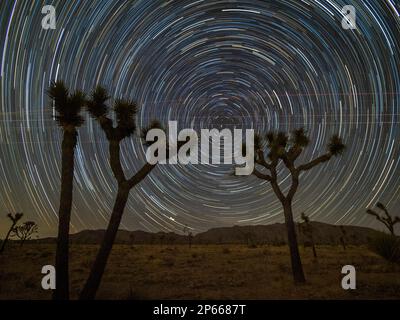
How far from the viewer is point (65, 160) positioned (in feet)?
41.1

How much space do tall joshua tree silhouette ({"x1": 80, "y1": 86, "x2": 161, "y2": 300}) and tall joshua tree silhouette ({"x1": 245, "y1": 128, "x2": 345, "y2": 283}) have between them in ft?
18.0

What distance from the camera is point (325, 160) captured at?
702 inches

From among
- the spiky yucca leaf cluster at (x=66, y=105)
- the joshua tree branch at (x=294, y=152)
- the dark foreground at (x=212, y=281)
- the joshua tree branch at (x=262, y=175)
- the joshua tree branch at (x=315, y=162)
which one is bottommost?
the dark foreground at (x=212, y=281)

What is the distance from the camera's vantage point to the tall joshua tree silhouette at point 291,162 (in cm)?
1675

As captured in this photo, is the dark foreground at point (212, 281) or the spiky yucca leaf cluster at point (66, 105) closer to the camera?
the spiky yucca leaf cluster at point (66, 105)

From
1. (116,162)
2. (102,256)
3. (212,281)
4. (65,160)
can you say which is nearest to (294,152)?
(212,281)

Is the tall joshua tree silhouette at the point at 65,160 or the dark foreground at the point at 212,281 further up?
the tall joshua tree silhouette at the point at 65,160

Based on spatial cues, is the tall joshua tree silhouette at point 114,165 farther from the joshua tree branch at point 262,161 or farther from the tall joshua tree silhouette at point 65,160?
the joshua tree branch at point 262,161

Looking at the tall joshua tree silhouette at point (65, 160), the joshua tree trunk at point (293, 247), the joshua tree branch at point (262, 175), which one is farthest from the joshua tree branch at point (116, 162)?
the joshua tree trunk at point (293, 247)

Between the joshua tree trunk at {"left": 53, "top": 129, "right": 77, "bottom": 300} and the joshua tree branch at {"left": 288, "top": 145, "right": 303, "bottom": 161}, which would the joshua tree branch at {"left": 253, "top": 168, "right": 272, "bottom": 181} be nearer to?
the joshua tree branch at {"left": 288, "top": 145, "right": 303, "bottom": 161}

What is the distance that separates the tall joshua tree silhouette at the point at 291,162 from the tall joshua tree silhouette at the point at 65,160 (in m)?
7.89
